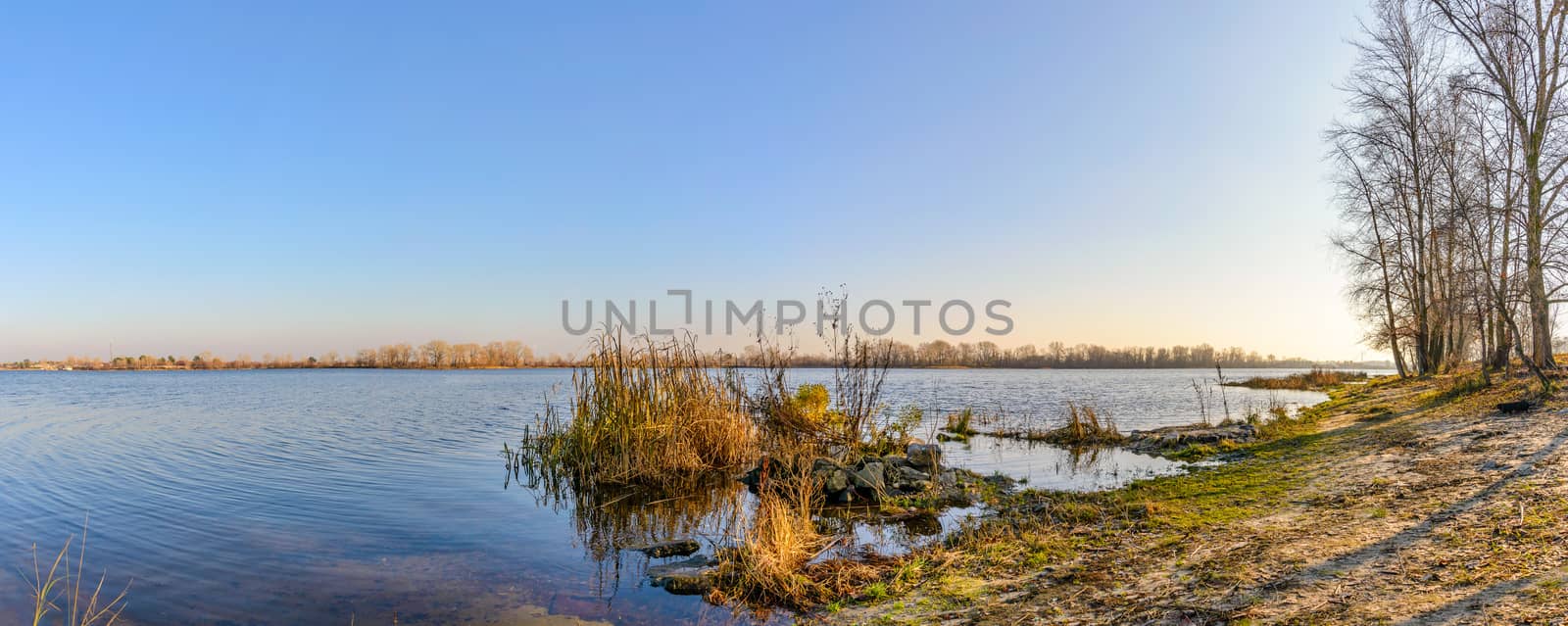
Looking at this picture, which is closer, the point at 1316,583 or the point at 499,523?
the point at 1316,583

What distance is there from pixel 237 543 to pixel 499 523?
3.02 meters

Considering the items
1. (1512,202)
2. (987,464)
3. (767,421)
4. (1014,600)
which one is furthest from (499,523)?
(1512,202)

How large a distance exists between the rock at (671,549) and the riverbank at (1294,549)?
2767mm

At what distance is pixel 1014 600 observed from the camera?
19.5 ft

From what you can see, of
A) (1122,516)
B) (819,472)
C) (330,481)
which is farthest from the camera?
(330,481)

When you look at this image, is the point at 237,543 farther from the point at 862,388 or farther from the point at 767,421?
the point at 862,388

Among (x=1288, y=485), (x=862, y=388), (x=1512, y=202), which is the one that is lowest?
(x=1288, y=485)

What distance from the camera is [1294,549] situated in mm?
6285

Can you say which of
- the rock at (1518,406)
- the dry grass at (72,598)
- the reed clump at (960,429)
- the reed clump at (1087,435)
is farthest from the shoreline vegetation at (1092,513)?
the reed clump at (960,429)

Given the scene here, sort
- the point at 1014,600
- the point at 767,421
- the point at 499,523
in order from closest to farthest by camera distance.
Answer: the point at 1014,600 → the point at 499,523 → the point at 767,421

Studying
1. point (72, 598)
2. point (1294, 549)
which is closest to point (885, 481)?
point (1294, 549)

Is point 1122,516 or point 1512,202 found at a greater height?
point 1512,202

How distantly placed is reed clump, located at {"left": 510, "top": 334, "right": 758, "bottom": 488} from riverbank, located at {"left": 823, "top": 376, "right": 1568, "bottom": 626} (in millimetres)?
5702

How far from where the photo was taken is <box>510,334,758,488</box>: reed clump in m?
13.1
